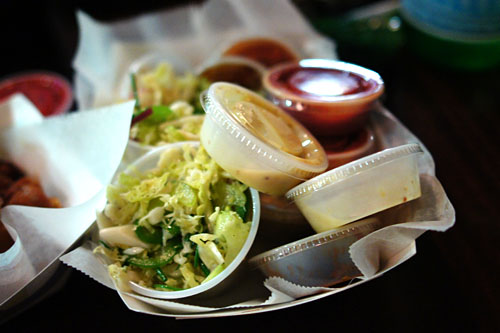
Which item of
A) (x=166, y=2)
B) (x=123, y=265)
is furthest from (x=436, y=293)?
(x=166, y=2)

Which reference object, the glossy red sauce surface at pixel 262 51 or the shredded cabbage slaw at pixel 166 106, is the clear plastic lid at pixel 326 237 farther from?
the glossy red sauce surface at pixel 262 51

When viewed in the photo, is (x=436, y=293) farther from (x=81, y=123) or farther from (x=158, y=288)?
(x=81, y=123)

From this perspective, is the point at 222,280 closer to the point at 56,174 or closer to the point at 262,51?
the point at 56,174

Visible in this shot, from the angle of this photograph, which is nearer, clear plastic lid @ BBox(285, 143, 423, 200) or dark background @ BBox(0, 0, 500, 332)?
clear plastic lid @ BBox(285, 143, 423, 200)

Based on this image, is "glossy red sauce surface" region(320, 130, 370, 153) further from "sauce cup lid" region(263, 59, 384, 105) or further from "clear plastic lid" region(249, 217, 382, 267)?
"clear plastic lid" region(249, 217, 382, 267)

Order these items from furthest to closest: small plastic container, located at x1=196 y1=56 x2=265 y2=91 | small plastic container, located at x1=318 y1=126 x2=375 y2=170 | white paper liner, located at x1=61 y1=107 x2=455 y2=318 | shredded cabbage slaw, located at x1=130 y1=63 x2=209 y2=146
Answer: small plastic container, located at x1=196 y1=56 x2=265 y2=91, shredded cabbage slaw, located at x1=130 y1=63 x2=209 y2=146, small plastic container, located at x1=318 y1=126 x2=375 y2=170, white paper liner, located at x1=61 y1=107 x2=455 y2=318

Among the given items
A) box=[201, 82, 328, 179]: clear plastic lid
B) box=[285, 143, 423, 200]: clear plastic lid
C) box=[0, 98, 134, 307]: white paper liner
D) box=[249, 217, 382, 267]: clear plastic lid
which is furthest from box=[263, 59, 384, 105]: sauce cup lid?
box=[0, 98, 134, 307]: white paper liner
